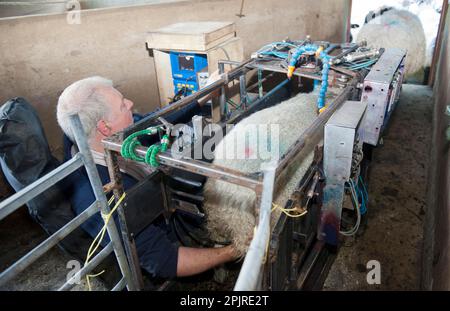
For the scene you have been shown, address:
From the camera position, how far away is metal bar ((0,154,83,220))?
971 millimetres

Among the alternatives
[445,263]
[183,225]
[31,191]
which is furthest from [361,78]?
[31,191]

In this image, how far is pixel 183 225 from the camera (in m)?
1.93

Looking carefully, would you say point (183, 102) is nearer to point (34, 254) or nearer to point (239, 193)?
point (239, 193)

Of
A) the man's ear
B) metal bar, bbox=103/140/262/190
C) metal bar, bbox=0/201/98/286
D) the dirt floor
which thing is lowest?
the dirt floor

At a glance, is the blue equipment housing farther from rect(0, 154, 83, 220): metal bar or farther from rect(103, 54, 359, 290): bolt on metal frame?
rect(0, 154, 83, 220): metal bar

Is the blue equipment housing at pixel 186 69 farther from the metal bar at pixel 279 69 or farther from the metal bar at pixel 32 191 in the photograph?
the metal bar at pixel 32 191

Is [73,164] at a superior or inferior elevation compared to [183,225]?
superior

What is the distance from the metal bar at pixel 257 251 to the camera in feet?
2.44

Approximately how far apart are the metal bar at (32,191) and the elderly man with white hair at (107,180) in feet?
1.48

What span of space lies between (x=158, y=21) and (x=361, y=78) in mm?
2272

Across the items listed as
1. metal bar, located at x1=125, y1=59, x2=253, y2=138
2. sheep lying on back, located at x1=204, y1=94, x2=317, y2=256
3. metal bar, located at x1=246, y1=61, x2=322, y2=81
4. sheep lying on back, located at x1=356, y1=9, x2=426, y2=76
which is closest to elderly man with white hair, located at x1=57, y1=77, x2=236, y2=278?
sheep lying on back, located at x1=204, y1=94, x2=317, y2=256

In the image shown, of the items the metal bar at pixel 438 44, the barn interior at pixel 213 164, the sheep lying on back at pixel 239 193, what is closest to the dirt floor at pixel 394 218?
the barn interior at pixel 213 164

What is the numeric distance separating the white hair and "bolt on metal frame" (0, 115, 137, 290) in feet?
1.50
